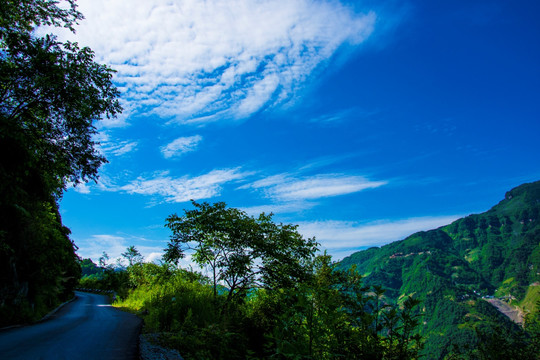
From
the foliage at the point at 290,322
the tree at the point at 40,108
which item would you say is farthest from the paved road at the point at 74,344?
the tree at the point at 40,108

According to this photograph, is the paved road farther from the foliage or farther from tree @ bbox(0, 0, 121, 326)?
tree @ bbox(0, 0, 121, 326)

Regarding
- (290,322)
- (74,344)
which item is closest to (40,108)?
(74,344)

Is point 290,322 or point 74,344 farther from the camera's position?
point 74,344

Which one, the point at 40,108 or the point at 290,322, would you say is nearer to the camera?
the point at 290,322

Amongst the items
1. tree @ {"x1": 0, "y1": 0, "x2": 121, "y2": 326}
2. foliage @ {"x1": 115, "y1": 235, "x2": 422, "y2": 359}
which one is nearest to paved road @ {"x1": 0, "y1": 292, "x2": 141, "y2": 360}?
foliage @ {"x1": 115, "y1": 235, "x2": 422, "y2": 359}

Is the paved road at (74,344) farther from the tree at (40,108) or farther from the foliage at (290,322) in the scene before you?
the tree at (40,108)

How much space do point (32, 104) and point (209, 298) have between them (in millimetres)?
10553

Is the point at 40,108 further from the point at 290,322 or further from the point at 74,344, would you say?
the point at 290,322

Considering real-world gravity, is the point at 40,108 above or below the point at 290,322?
above

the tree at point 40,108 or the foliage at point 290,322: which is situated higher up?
the tree at point 40,108

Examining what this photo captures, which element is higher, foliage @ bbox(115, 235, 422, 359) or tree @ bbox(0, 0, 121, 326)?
tree @ bbox(0, 0, 121, 326)

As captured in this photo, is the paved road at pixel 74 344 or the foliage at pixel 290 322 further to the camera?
the paved road at pixel 74 344

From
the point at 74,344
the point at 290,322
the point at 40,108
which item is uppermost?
the point at 40,108

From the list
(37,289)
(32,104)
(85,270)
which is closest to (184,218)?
(32,104)
